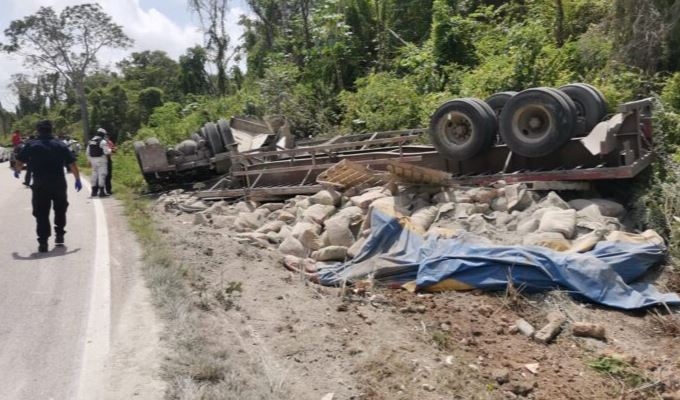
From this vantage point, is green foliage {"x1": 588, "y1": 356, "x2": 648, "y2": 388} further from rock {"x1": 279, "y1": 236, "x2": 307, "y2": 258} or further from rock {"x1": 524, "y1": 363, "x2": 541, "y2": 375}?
rock {"x1": 279, "y1": 236, "x2": 307, "y2": 258}

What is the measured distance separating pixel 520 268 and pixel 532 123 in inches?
114

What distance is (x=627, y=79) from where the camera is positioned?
1069cm

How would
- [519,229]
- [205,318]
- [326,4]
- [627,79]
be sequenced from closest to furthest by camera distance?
[205,318]
[519,229]
[627,79]
[326,4]

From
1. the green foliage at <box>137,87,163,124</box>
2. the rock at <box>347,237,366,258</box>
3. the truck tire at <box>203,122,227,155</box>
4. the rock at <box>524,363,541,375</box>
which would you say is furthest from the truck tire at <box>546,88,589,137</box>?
the green foliage at <box>137,87,163,124</box>

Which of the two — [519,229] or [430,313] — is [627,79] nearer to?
[519,229]

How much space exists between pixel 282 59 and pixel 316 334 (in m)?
19.5

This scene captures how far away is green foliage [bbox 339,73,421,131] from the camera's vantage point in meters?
14.6

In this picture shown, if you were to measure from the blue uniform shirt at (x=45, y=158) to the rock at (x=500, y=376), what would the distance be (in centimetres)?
611

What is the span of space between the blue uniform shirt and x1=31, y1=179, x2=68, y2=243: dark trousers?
9 centimetres

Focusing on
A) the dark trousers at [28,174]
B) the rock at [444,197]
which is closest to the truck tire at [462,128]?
the rock at [444,197]

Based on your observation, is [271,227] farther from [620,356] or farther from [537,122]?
[620,356]

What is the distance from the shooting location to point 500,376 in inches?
189

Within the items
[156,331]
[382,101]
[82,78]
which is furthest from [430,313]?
[82,78]

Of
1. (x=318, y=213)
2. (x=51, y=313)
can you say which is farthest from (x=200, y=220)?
(x=51, y=313)
